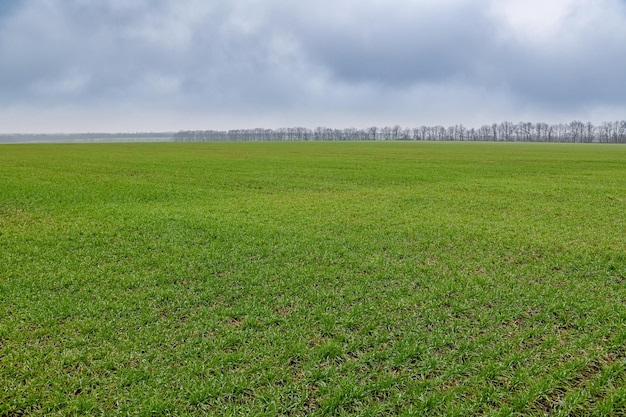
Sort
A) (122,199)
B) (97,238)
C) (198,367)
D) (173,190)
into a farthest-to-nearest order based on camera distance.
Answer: (173,190)
(122,199)
(97,238)
(198,367)

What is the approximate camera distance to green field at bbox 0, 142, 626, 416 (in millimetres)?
4262

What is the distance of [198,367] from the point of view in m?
4.72

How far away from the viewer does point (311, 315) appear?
6.11 m

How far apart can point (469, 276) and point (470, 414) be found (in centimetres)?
417

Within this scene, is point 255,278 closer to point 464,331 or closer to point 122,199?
point 464,331

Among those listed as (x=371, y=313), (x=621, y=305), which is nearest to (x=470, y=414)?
(x=371, y=313)

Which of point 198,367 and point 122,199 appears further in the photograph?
point 122,199

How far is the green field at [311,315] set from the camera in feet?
14.0

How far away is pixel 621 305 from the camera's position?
637cm

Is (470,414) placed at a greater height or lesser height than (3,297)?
lesser

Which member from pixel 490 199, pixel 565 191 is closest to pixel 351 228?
pixel 490 199

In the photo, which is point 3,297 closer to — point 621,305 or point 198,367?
point 198,367

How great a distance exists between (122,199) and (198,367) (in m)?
14.2

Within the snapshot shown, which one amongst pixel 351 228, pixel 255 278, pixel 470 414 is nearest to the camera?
pixel 470 414
